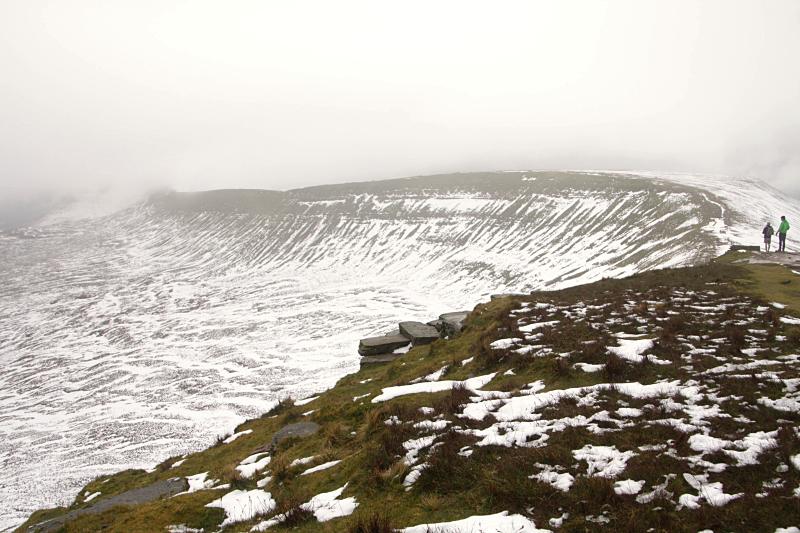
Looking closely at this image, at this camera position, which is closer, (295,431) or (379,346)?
(295,431)

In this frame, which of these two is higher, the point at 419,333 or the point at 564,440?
the point at 564,440

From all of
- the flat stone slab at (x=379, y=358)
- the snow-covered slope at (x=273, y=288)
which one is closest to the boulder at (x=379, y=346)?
the flat stone slab at (x=379, y=358)

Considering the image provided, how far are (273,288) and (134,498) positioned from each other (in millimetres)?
111325

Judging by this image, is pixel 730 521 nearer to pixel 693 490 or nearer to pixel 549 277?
pixel 693 490

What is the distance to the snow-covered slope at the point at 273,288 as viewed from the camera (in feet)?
151

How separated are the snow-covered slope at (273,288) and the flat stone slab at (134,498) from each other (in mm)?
24237

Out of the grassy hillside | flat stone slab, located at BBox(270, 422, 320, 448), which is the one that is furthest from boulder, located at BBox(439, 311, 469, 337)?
flat stone slab, located at BBox(270, 422, 320, 448)

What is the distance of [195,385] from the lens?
56219 millimetres

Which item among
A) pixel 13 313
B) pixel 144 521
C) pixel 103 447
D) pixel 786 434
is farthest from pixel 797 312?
pixel 13 313

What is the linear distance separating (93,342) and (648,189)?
124612 mm

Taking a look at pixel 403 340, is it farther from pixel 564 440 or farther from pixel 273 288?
pixel 273 288

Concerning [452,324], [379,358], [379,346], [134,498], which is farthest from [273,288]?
[134,498]

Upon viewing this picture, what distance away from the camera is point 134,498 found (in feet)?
37.4

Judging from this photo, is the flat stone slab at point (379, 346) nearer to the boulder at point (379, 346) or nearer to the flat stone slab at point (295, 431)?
the boulder at point (379, 346)
